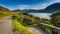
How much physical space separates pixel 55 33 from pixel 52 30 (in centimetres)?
49

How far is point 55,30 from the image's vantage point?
29.0ft

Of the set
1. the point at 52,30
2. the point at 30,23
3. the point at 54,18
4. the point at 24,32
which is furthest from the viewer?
the point at 30,23

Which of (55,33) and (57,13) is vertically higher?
(57,13)

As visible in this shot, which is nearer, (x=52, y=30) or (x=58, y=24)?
(x=52, y=30)

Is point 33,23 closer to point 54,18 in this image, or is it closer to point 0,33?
point 54,18

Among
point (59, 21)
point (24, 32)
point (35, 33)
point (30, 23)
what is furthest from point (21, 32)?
point (30, 23)

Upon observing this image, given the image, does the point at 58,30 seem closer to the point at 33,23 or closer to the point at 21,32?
the point at 21,32

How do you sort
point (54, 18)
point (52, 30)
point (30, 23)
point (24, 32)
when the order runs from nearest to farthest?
1. point (24, 32)
2. point (52, 30)
3. point (54, 18)
4. point (30, 23)

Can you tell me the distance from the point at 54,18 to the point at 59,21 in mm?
735

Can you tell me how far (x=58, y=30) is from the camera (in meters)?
8.53

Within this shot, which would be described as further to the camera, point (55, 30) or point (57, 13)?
point (57, 13)

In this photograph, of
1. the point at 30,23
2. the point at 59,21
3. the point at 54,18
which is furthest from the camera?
the point at 30,23

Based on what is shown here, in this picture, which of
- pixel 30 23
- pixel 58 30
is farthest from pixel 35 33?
pixel 30 23

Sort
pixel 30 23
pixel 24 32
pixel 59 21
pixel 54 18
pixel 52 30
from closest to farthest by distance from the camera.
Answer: pixel 24 32 → pixel 52 30 → pixel 59 21 → pixel 54 18 → pixel 30 23
